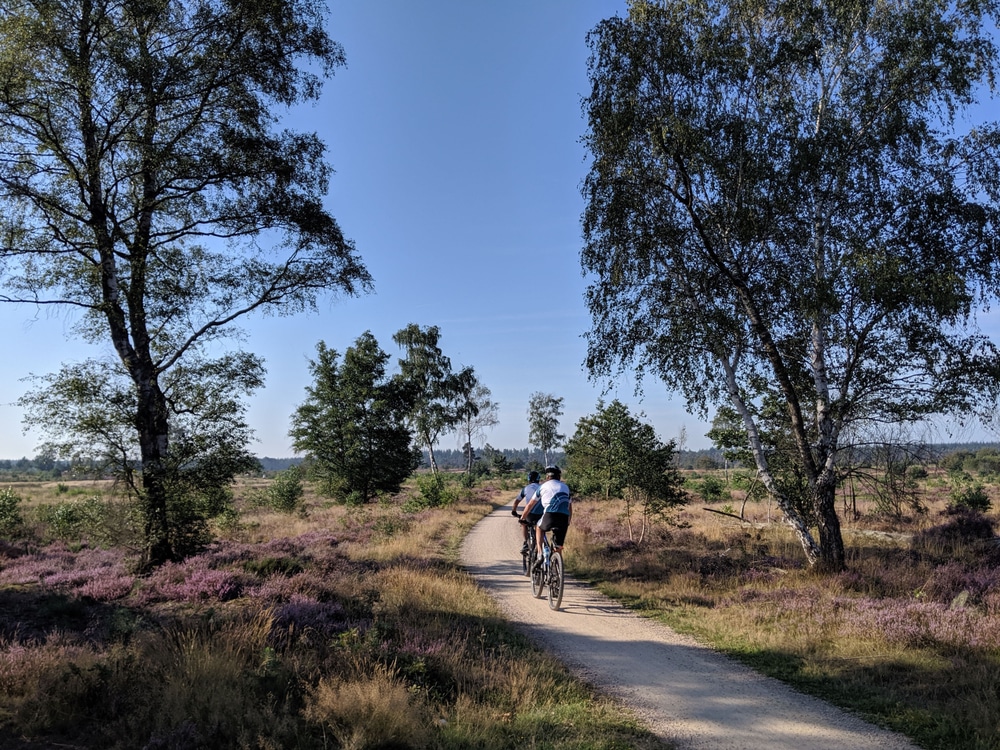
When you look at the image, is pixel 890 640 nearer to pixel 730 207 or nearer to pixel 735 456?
pixel 735 456

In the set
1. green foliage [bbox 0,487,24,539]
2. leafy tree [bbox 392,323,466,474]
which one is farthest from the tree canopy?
green foliage [bbox 0,487,24,539]

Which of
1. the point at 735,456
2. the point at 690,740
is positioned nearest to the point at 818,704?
the point at 690,740

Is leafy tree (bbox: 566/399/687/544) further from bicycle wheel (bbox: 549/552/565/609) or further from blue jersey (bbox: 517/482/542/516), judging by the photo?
bicycle wheel (bbox: 549/552/565/609)

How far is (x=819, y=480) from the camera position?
12.5 m

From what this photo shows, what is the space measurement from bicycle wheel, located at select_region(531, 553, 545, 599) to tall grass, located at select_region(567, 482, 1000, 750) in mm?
1757

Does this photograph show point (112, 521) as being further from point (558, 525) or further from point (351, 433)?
point (351, 433)

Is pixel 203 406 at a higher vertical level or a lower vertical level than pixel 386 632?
higher

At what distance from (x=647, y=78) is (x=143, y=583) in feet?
50.3

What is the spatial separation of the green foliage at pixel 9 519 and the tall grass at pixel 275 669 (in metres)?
10.6

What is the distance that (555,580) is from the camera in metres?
10.4

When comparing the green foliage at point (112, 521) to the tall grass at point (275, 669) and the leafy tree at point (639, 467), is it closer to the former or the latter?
the tall grass at point (275, 669)

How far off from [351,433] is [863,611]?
3106 centimetres

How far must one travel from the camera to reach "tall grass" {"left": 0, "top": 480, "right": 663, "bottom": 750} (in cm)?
457

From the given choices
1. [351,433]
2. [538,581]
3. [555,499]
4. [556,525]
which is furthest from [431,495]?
[555,499]
